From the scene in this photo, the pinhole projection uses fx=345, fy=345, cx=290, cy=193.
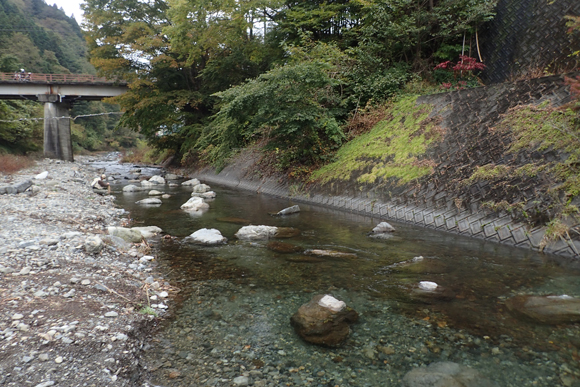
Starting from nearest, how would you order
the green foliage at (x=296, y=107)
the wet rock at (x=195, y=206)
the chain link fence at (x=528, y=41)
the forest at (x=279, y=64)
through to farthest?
the chain link fence at (x=528, y=41)
the wet rock at (x=195, y=206)
the green foliage at (x=296, y=107)
the forest at (x=279, y=64)

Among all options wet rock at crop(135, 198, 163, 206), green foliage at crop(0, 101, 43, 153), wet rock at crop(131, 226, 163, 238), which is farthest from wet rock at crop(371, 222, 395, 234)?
green foliage at crop(0, 101, 43, 153)

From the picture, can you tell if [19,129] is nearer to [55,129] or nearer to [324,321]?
[55,129]

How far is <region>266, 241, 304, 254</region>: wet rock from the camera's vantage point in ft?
23.7

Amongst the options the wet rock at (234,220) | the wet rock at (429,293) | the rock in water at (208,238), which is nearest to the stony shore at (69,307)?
the rock in water at (208,238)

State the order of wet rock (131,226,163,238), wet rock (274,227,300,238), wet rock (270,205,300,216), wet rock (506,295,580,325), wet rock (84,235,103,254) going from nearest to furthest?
wet rock (506,295,580,325)
wet rock (84,235,103,254)
wet rock (131,226,163,238)
wet rock (274,227,300,238)
wet rock (270,205,300,216)

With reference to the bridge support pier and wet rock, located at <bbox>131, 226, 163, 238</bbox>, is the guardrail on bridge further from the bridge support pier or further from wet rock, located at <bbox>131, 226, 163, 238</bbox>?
wet rock, located at <bbox>131, 226, 163, 238</bbox>

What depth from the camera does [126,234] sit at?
23.8ft

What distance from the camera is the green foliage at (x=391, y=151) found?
36.8 ft

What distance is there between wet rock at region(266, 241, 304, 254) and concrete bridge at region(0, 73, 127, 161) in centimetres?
3020

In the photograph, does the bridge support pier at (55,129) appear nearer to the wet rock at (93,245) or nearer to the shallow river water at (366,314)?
the shallow river water at (366,314)

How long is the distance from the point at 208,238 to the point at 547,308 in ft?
20.2

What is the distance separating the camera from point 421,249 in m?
7.26

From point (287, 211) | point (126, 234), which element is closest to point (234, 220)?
point (287, 211)

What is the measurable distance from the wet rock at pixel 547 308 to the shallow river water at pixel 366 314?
0.49ft
